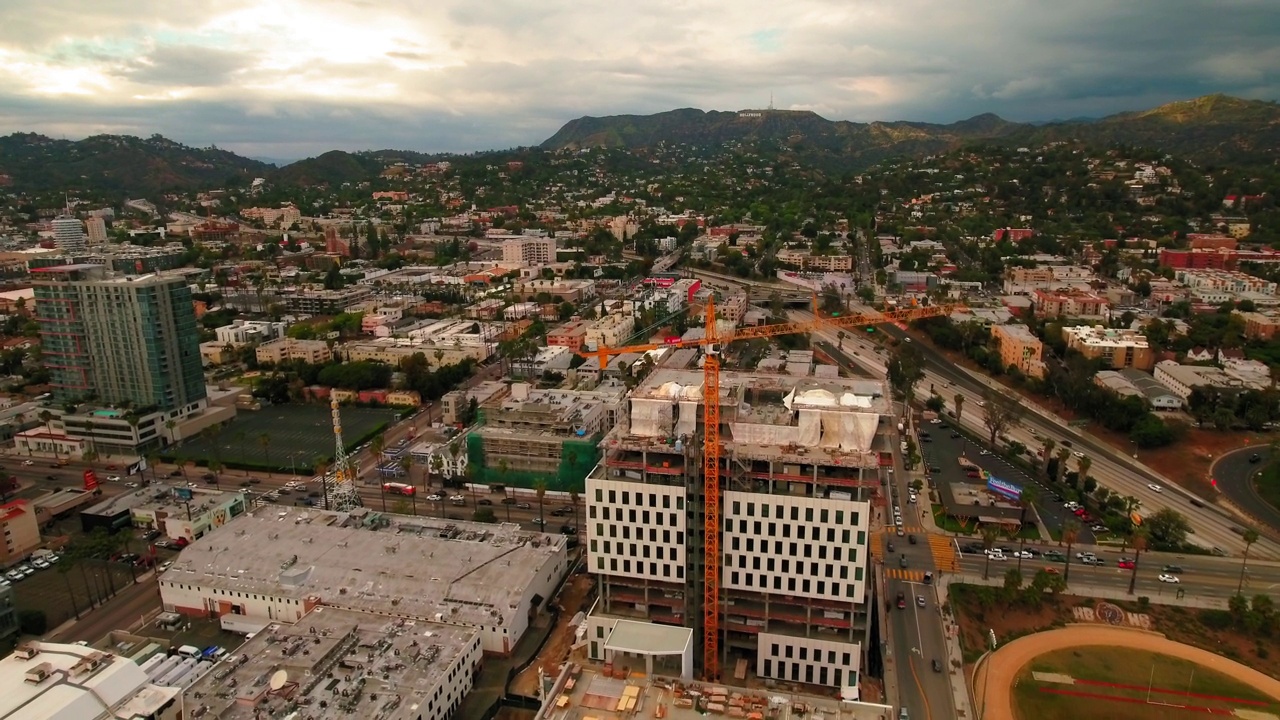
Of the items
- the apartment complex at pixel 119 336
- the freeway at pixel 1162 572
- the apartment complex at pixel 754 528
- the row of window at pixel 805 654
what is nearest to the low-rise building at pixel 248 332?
the apartment complex at pixel 119 336

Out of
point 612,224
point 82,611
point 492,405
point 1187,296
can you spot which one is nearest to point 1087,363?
point 1187,296

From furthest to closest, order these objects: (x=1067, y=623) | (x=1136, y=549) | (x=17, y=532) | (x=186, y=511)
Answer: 1. (x=186, y=511)
2. (x=17, y=532)
3. (x=1136, y=549)
4. (x=1067, y=623)

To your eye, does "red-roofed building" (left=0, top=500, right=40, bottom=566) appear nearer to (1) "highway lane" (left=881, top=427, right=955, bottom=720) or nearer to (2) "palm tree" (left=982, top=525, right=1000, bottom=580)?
(1) "highway lane" (left=881, top=427, right=955, bottom=720)

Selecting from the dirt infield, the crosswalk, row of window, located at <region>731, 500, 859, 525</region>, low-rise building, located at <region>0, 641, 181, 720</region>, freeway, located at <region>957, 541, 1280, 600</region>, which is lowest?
the dirt infield

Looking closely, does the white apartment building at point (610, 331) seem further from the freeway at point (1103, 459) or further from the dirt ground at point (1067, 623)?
the dirt ground at point (1067, 623)

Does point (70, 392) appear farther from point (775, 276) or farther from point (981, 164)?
point (981, 164)

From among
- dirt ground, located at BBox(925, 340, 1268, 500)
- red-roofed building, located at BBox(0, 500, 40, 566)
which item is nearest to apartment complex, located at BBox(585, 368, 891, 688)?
dirt ground, located at BBox(925, 340, 1268, 500)

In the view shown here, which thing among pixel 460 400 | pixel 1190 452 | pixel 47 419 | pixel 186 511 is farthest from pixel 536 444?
pixel 1190 452

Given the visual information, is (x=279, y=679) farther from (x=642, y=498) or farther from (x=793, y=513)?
(x=793, y=513)
